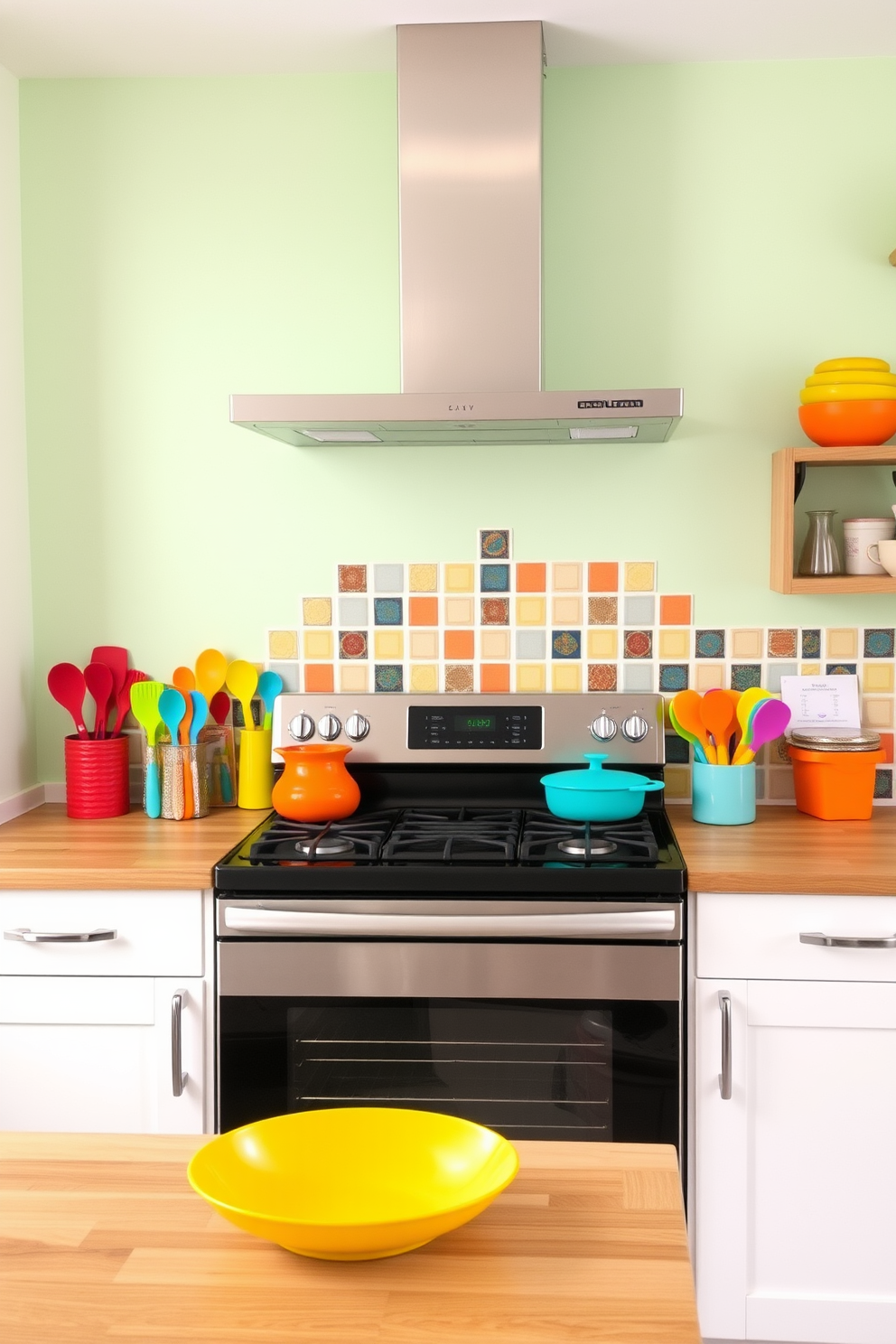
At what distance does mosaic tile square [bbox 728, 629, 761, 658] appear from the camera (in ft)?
9.11

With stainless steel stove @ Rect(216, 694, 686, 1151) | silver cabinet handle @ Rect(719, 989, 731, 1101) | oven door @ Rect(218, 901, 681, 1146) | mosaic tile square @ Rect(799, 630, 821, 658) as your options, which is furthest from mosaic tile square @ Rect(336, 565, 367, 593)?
silver cabinet handle @ Rect(719, 989, 731, 1101)

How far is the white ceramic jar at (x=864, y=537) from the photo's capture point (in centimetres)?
261

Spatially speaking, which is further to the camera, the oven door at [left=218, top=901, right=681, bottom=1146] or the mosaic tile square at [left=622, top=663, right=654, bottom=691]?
the mosaic tile square at [left=622, top=663, right=654, bottom=691]

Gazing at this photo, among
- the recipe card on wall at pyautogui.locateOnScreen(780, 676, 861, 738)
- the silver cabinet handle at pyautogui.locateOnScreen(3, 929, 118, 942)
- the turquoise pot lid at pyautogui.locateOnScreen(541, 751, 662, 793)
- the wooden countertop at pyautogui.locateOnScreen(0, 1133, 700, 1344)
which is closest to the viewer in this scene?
the wooden countertop at pyautogui.locateOnScreen(0, 1133, 700, 1344)

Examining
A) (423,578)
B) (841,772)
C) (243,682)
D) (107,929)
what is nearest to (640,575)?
(423,578)

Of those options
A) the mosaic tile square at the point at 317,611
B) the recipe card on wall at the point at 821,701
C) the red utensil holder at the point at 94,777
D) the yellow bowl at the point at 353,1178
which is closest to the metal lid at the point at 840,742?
the recipe card on wall at the point at 821,701

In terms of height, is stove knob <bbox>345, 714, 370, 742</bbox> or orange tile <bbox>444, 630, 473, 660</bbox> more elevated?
orange tile <bbox>444, 630, 473, 660</bbox>

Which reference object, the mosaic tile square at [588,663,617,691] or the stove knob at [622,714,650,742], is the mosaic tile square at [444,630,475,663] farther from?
the stove knob at [622,714,650,742]

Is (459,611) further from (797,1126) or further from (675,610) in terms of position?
(797,1126)

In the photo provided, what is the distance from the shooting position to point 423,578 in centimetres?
282

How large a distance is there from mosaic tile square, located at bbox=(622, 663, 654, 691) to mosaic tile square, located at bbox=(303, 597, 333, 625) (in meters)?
0.69

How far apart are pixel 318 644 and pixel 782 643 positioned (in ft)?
3.48

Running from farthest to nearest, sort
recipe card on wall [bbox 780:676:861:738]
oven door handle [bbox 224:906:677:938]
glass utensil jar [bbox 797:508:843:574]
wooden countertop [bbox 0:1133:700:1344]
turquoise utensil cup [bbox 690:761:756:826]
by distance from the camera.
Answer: recipe card on wall [bbox 780:676:861:738] → glass utensil jar [bbox 797:508:843:574] → turquoise utensil cup [bbox 690:761:756:826] → oven door handle [bbox 224:906:677:938] → wooden countertop [bbox 0:1133:700:1344]

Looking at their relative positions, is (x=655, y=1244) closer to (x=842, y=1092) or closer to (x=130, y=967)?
(x=842, y=1092)
